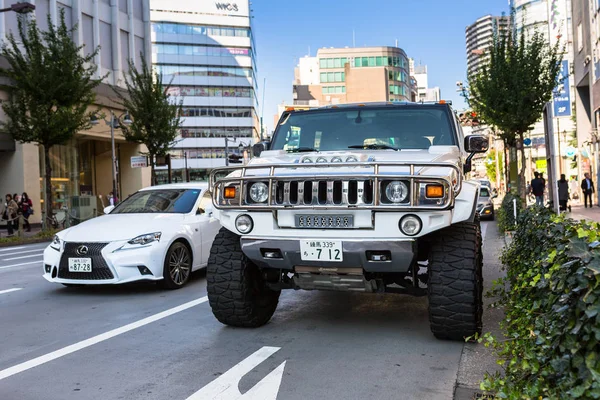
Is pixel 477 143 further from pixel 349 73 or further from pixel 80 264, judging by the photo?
pixel 349 73

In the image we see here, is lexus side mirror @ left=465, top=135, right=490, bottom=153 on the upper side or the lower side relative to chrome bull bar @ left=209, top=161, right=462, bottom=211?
upper

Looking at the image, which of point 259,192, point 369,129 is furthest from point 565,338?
point 369,129

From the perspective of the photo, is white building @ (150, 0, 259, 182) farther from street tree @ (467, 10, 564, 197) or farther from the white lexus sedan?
the white lexus sedan

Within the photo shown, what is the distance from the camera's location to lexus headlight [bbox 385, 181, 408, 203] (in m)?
4.46

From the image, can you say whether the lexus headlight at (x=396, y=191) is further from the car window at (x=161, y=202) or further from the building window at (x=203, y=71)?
the building window at (x=203, y=71)

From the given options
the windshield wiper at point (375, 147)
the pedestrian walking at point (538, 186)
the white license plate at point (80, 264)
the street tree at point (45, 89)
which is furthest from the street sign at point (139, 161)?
the windshield wiper at point (375, 147)

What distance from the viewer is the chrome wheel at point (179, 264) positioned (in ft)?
26.0

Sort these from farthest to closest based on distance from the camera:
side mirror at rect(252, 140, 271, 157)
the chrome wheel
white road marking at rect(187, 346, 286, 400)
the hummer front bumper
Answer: the chrome wheel
side mirror at rect(252, 140, 271, 157)
the hummer front bumper
white road marking at rect(187, 346, 286, 400)

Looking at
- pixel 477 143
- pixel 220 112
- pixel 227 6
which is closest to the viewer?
pixel 477 143

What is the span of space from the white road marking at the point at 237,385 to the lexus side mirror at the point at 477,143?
2.96m

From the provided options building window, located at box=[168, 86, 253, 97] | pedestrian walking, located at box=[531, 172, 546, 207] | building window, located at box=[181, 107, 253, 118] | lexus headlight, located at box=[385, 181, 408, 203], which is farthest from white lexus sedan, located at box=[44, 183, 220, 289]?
building window, located at box=[181, 107, 253, 118]

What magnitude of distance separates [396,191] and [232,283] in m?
1.73

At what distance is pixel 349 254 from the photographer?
4.56m

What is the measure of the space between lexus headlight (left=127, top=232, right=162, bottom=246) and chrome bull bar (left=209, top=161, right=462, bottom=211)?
2.82 metres
